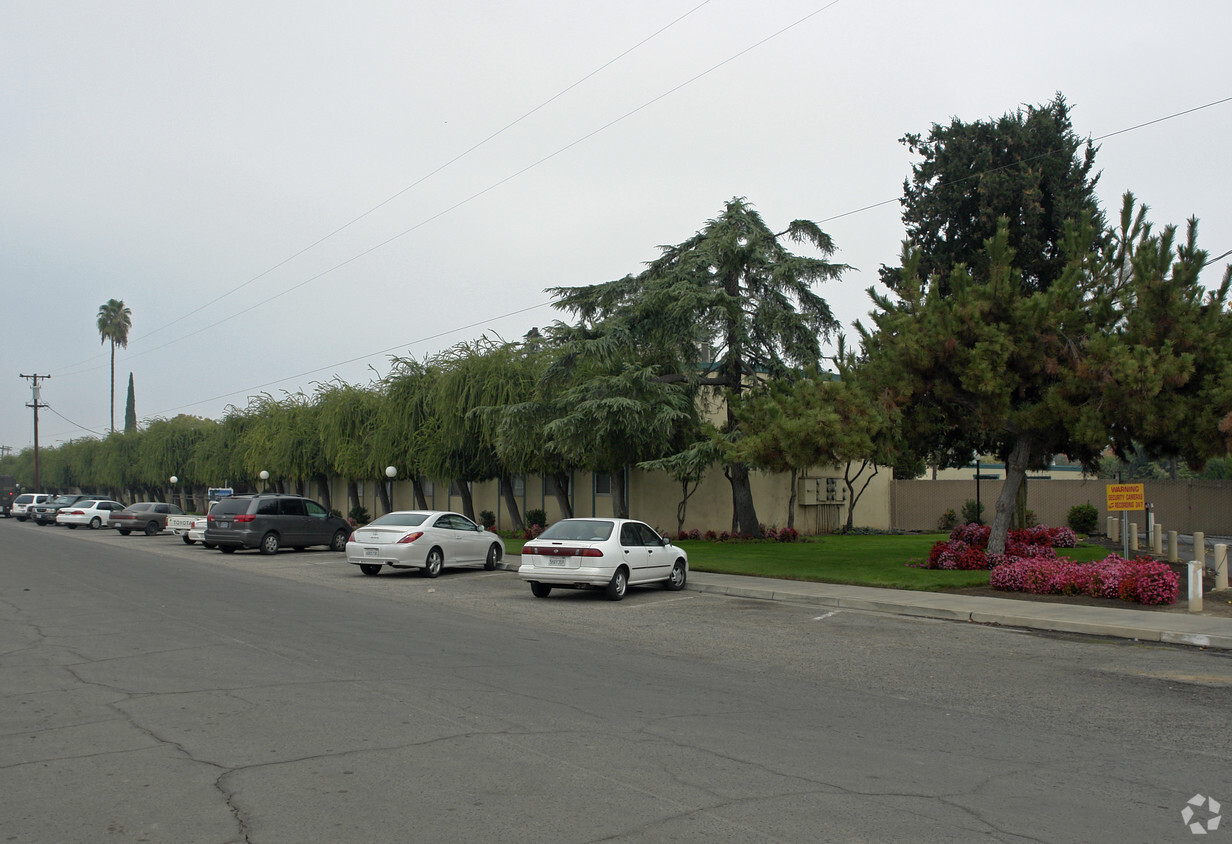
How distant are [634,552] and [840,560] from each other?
26.6 feet

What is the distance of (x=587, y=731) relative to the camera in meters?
7.15

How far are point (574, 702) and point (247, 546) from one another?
911 inches

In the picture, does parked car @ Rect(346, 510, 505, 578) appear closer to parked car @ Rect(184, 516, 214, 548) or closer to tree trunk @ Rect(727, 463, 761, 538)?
tree trunk @ Rect(727, 463, 761, 538)

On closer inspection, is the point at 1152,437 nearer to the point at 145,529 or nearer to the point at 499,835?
the point at 499,835

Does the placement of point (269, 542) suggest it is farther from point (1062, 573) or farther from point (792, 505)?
point (1062, 573)

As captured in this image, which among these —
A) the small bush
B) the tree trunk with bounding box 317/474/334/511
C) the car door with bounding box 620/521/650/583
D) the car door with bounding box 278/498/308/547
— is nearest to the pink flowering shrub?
the car door with bounding box 620/521/650/583

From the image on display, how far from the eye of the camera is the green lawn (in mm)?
19031

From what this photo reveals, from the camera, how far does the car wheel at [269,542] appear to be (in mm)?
28766

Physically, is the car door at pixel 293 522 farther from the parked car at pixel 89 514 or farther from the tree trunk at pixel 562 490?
the parked car at pixel 89 514

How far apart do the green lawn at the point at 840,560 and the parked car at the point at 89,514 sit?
28.9 meters

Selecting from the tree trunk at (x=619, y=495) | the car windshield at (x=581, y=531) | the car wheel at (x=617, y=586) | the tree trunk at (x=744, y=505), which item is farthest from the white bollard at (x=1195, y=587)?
the tree trunk at (x=619, y=495)

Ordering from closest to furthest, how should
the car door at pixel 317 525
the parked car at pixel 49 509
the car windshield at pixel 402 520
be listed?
1. the car windshield at pixel 402 520
2. the car door at pixel 317 525
3. the parked car at pixel 49 509

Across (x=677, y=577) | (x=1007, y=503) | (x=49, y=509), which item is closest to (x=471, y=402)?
(x=677, y=577)

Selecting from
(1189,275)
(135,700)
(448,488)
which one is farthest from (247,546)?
(1189,275)
